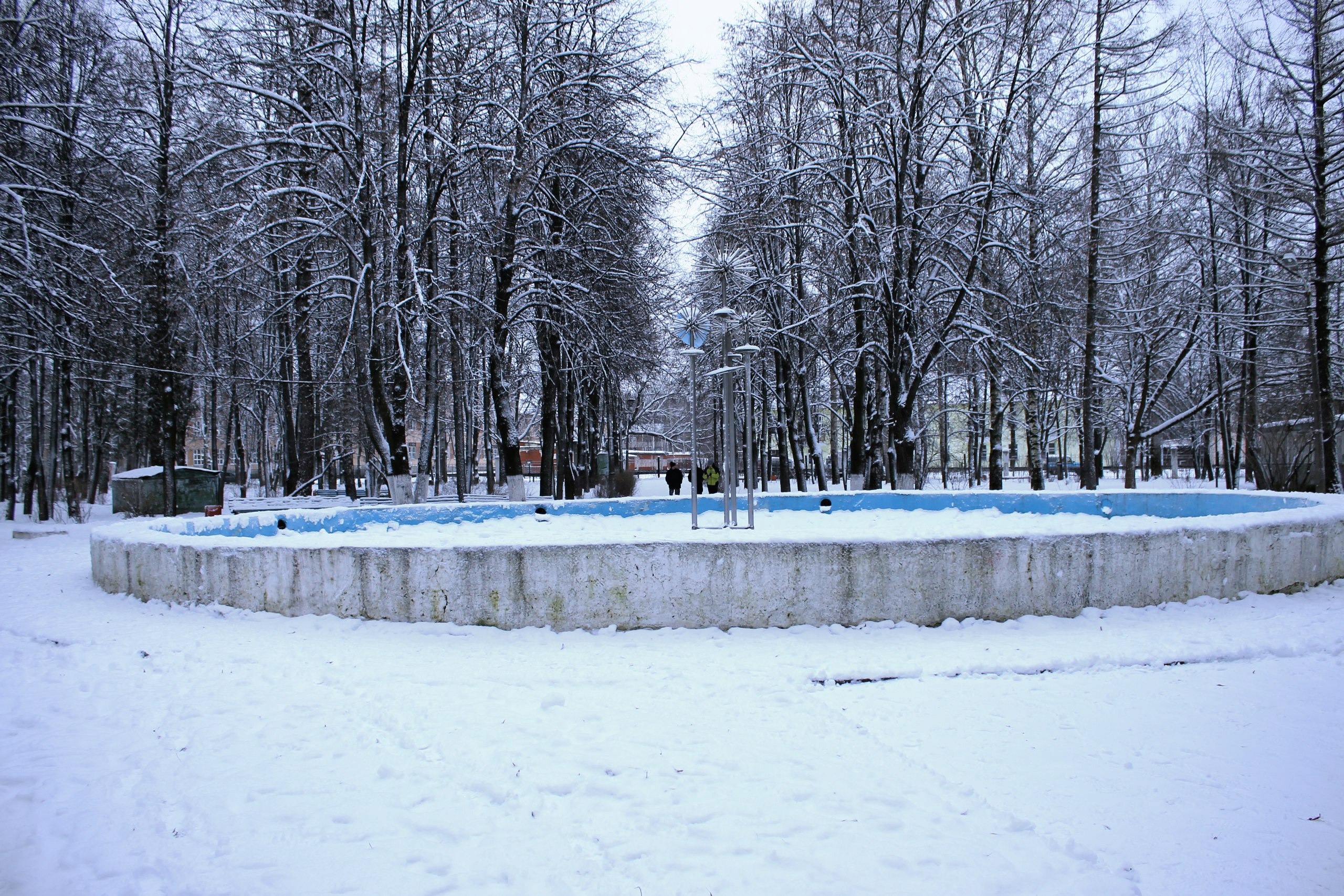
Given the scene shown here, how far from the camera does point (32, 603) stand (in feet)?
25.6

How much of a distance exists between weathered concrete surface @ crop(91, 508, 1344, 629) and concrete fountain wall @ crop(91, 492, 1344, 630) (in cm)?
1

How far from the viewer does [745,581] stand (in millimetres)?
6242

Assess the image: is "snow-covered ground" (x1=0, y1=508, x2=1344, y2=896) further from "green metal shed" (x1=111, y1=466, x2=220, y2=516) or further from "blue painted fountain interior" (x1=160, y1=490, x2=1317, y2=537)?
"green metal shed" (x1=111, y1=466, x2=220, y2=516)

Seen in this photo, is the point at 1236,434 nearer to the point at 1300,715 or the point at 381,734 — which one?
the point at 1300,715

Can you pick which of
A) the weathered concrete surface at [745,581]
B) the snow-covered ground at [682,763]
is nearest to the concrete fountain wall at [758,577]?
the weathered concrete surface at [745,581]

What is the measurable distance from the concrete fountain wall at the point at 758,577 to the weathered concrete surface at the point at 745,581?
0.04ft

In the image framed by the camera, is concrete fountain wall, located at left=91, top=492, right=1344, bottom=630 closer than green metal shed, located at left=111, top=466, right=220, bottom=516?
Yes

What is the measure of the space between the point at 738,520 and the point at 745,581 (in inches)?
178

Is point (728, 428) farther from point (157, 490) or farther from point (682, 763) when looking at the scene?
point (157, 490)

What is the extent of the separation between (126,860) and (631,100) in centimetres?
1521

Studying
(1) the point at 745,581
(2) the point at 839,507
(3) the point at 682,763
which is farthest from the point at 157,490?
(3) the point at 682,763

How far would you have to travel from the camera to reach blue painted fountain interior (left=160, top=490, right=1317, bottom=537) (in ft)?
34.7

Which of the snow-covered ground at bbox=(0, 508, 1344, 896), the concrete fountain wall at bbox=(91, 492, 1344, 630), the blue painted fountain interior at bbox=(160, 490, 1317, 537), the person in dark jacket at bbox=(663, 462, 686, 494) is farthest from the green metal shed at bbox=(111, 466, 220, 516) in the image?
the snow-covered ground at bbox=(0, 508, 1344, 896)

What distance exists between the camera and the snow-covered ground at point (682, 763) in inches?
106
